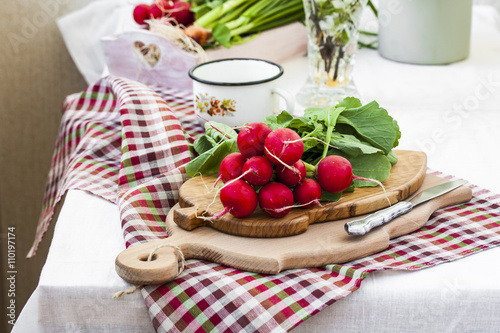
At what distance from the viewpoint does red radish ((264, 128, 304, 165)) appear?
640 mm

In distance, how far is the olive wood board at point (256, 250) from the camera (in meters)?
0.60

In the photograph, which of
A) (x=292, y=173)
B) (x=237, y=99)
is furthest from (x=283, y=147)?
(x=237, y=99)

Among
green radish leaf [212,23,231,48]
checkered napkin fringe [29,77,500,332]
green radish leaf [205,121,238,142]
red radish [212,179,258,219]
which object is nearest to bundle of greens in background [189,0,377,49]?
green radish leaf [212,23,231,48]

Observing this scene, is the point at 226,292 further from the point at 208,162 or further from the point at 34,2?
the point at 34,2

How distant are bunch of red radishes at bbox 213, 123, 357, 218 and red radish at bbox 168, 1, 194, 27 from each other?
2.43 feet

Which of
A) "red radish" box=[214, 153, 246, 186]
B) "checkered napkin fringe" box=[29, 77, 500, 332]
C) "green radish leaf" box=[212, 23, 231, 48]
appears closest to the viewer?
"checkered napkin fringe" box=[29, 77, 500, 332]

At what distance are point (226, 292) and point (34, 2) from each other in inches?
52.9

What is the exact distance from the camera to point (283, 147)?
25.1 inches

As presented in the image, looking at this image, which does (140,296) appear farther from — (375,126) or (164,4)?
(164,4)

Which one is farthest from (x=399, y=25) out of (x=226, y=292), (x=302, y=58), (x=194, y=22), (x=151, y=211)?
(x=226, y=292)

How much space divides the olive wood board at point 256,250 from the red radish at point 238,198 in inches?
1.3

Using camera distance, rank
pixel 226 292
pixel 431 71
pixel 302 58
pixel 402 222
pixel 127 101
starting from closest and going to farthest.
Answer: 1. pixel 226 292
2. pixel 402 222
3. pixel 127 101
4. pixel 431 71
5. pixel 302 58

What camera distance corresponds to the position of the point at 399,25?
134 cm

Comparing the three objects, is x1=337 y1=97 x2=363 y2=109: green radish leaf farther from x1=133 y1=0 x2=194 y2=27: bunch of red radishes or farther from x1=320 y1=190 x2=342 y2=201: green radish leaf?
x1=133 y1=0 x2=194 y2=27: bunch of red radishes
